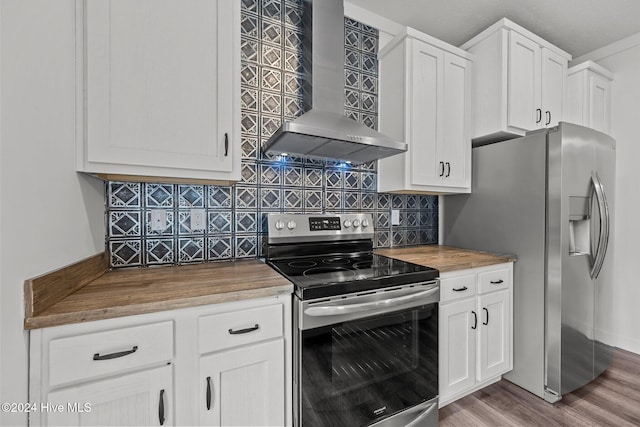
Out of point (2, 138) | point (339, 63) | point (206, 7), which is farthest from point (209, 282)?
point (339, 63)

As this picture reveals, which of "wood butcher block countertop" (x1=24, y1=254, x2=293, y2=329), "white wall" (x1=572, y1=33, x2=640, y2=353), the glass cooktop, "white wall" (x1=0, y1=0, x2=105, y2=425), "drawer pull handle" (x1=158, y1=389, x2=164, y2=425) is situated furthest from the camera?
"white wall" (x1=572, y1=33, x2=640, y2=353)

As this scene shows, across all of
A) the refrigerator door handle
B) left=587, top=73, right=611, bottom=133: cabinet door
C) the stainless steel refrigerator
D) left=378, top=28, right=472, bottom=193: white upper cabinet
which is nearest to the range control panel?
left=378, top=28, right=472, bottom=193: white upper cabinet

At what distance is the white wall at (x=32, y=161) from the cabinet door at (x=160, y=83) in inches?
3.6

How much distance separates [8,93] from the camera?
2.46ft

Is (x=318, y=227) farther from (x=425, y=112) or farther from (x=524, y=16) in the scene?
(x=524, y=16)

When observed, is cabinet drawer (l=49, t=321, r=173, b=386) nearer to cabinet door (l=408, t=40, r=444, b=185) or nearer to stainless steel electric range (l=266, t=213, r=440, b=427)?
stainless steel electric range (l=266, t=213, r=440, b=427)

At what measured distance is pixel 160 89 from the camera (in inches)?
48.3

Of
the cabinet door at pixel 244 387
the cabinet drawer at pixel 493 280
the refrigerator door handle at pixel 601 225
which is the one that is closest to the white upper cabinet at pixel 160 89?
the cabinet door at pixel 244 387

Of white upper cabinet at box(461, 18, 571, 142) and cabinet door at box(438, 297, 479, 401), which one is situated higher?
white upper cabinet at box(461, 18, 571, 142)

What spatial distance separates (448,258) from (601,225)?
3.59 ft

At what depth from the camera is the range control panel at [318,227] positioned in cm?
175

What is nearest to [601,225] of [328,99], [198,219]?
[328,99]

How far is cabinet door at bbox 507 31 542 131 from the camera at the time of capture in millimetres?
2113

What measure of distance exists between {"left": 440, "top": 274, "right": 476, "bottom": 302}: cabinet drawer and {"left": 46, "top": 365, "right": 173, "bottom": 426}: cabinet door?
1.44 meters
